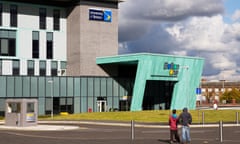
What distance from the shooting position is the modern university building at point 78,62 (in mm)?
71875

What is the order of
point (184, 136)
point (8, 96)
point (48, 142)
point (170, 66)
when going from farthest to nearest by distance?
point (170, 66)
point (8, 96)
point (48, 142)
point (184, 136)

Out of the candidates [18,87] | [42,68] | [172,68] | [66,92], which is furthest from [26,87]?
[172,68]

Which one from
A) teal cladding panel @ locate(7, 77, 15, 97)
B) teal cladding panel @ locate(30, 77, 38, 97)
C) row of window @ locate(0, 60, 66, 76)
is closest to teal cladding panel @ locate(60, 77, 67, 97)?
teal cladding panel @ locate(30, 77, 38, 97)

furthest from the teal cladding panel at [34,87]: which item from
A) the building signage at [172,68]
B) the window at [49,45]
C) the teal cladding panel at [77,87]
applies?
the building signage at [172,68]

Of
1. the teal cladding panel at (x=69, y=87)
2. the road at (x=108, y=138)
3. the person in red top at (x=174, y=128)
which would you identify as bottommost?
the road at (x=108, y=138)

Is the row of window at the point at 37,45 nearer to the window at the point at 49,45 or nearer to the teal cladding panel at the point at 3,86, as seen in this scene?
the window at the point at 49,45

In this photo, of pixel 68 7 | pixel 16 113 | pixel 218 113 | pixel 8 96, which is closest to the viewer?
pixel 16 113

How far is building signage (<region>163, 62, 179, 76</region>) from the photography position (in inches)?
2904

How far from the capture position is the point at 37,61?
251ft

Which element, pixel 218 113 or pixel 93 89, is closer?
pixel 218 113

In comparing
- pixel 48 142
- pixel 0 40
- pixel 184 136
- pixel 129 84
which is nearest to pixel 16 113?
pixel 48 142

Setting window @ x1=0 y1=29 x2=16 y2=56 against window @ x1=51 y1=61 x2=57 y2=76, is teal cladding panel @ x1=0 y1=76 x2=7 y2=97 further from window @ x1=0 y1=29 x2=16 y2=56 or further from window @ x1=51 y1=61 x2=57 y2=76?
window @ x1=51 y1=61 x2=57 y2=76

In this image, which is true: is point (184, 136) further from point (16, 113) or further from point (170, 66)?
point (170, 66)

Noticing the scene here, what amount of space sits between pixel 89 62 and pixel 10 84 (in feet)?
43.5
